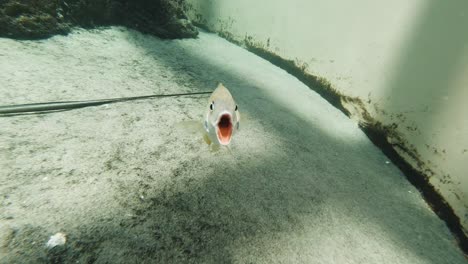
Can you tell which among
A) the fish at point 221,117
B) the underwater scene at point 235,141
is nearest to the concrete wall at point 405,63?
the underwater scene at point 235,141

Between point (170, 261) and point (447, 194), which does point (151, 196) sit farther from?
point (447, 194)

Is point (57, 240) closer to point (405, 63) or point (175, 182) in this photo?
point (175, 182)

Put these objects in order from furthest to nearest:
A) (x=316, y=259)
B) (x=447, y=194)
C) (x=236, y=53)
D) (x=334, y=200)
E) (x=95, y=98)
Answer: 1. (x=236, y=53)
2. (x=95, y=98)
3. (x=447, y=194)
4. (x=334, y=200)
5. (x=316, y=259)

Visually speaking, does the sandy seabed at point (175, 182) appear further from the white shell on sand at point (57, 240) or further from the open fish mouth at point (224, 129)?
the open fish mouth at point (224, 129)

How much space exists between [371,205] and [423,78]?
126 centimetres

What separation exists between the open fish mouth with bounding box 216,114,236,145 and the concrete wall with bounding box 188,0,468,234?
2.04 meters

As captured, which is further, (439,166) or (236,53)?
(236,53)

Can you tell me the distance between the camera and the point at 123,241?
1.32 m

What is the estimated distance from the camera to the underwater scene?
1.41 m

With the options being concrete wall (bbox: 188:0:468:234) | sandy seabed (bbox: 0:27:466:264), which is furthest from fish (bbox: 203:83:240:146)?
concrete wall (bbox: 188:0:468:234)

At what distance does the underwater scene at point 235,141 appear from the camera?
1.41 meters

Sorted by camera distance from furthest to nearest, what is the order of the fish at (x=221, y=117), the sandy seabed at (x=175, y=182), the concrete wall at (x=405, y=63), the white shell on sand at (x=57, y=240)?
the concrete wall at (x=405, y=63)
the sandy seabed at (x=175, y=182)
the white shell on sand at (x=57, y=240)
the fish at (x=221, y=117)

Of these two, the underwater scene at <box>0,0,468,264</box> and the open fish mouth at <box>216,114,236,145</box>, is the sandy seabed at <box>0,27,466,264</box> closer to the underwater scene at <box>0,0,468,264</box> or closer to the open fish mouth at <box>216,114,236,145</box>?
the underwater scene at <box>0,0,468,264</box>

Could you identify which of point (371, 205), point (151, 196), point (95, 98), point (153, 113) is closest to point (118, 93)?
point (95, 98)
